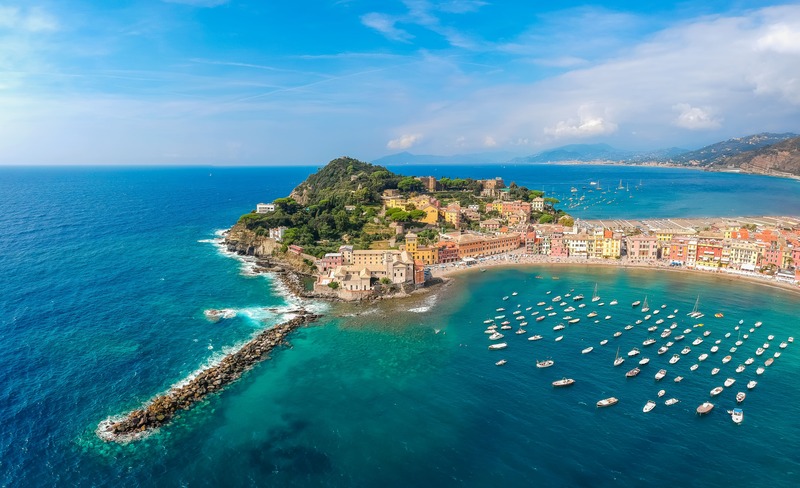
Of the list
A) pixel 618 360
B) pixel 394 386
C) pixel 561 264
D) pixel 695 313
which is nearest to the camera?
pixel 394 386

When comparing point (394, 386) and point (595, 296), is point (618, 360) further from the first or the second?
point (394, 386)

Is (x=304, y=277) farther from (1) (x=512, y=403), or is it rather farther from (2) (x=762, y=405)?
(2) (x=762, y=405)

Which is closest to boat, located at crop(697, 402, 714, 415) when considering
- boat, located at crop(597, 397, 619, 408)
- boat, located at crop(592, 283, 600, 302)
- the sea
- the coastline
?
the sea

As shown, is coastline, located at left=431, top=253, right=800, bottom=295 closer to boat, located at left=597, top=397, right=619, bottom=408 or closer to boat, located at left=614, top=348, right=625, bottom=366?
boat, located at left=614, top=348, right=625, bottom=366

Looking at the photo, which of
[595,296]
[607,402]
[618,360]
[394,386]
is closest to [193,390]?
[394,386]

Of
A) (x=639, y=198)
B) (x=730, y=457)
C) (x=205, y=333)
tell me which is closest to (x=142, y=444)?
(x=205, y=333)

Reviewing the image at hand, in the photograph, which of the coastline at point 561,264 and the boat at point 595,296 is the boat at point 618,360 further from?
the coastline at point 561,264
